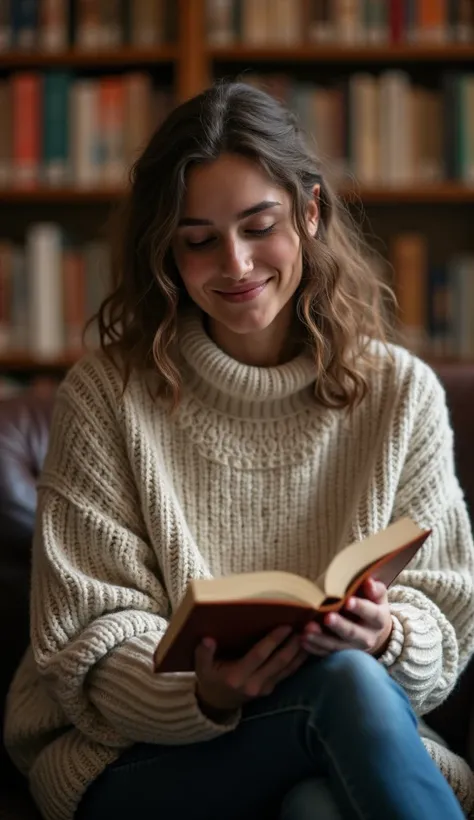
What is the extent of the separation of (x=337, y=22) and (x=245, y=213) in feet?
5.02

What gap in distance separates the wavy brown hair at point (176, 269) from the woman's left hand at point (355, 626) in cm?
39

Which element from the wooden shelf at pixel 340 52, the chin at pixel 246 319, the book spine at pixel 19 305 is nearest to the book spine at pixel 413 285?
the wooden shelf at pixel 340 52

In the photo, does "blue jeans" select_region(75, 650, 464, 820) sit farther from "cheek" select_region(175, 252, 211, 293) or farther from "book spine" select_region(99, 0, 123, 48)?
"book spine" select_region(99, 0, 123, 48)

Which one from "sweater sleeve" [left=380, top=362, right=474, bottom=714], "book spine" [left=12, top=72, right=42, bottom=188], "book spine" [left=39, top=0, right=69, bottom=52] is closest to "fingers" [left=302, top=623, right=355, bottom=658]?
"sweater sleeve" [left=380, top=362, right=474, bottom=714]

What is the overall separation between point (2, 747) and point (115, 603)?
0.36m

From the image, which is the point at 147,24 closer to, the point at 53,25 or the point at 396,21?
the point at 53,25

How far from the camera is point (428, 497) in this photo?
1468mm

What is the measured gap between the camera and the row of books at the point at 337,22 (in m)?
2.71

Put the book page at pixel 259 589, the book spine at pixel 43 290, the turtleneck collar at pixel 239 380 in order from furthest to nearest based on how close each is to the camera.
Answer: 1. the book spine at pixel 43 290
2. the turtleneck collar at pixel 239 380
3. the book page at pixel 259 589

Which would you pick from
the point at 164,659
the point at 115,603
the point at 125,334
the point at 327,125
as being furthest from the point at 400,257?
the point at 164,659

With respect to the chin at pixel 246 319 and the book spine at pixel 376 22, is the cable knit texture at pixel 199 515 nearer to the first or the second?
the chin at pixel 246 319

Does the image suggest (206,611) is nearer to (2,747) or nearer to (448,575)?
(448,575)

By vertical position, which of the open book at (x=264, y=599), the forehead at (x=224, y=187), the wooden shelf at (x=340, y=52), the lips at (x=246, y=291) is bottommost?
the open book at (x=264, y=599)

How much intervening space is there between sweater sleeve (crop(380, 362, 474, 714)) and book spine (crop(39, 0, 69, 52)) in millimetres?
1641
